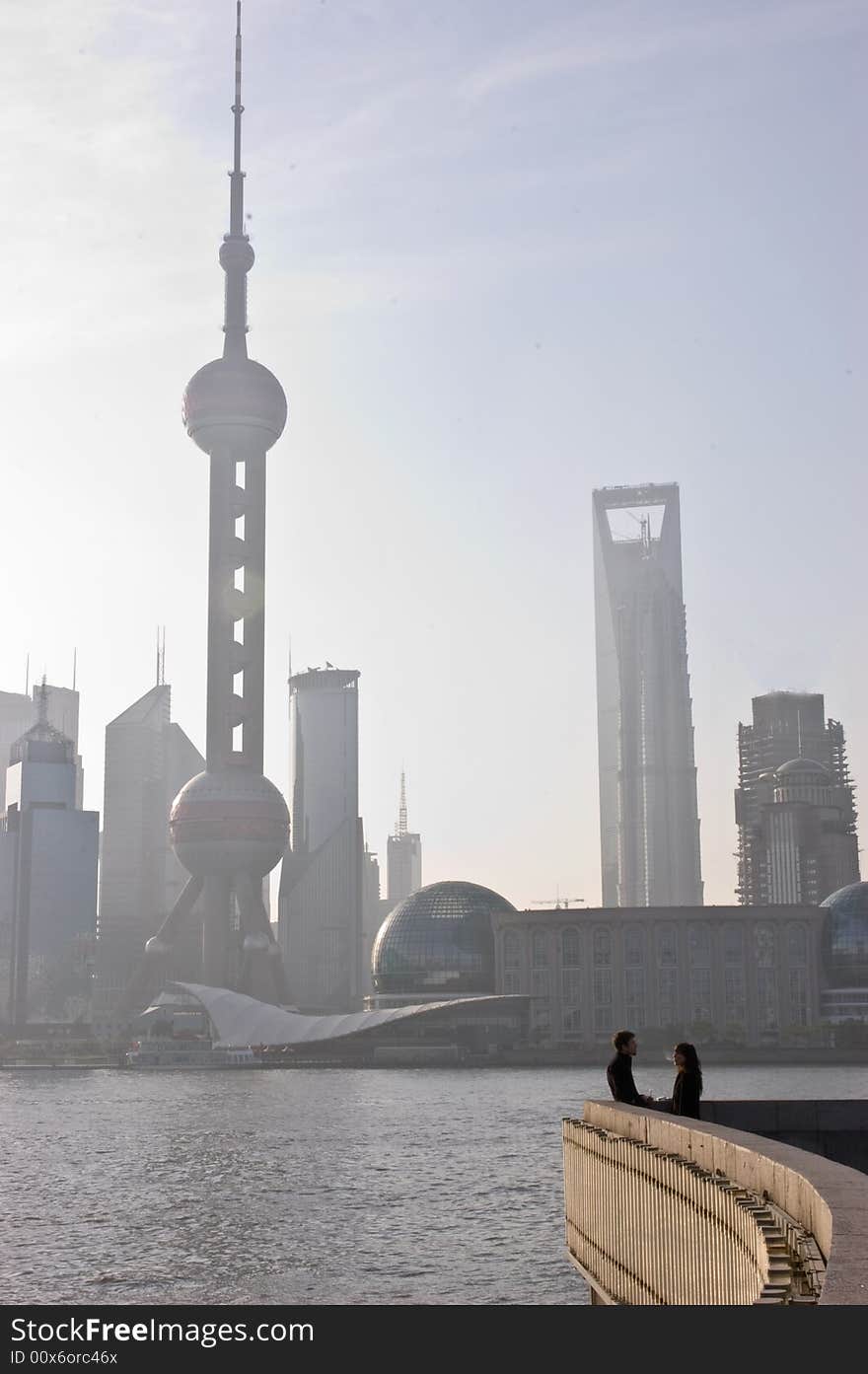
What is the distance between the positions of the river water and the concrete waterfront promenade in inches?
442

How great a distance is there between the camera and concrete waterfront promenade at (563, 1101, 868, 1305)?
56.1ft

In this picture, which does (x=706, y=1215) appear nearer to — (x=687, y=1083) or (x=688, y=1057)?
(x=688, y=1057)

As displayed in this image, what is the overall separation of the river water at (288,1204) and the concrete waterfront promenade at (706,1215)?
11.2 m

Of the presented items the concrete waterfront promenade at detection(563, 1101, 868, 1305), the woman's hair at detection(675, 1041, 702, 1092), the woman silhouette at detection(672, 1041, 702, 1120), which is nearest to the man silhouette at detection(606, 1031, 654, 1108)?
the concrete waterfront promenade at detection(563, 1101, 868, 1305)

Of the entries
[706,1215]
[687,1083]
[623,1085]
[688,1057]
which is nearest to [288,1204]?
[623,1085]

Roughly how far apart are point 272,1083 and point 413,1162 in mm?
105224

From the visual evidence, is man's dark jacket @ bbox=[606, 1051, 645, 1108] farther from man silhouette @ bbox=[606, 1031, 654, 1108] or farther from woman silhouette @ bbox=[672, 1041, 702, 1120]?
woman silhouette @ bbox=[672, 1041, 702, 1120]

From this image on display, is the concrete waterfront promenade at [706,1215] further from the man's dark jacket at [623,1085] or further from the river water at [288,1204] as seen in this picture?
the river water at [288,1204]

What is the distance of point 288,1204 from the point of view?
203 feet

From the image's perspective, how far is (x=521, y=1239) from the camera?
5109 cm

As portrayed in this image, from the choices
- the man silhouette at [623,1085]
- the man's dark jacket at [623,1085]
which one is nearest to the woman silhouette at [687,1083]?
the man silhouette at [623,1085]

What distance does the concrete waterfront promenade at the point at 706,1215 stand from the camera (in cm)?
1709
